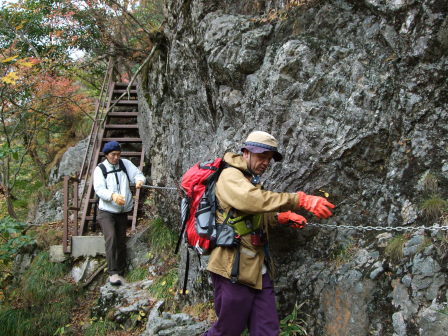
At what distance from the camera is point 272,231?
15.8 feet

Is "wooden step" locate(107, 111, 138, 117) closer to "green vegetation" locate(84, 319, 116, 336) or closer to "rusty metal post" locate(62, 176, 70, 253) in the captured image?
"rusty metal post" locate(62, 176, 70, 253)

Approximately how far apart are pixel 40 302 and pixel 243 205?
19.9 ft

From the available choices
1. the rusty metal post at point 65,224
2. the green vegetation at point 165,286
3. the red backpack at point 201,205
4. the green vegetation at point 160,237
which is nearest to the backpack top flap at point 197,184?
the red backpack at point 201,205

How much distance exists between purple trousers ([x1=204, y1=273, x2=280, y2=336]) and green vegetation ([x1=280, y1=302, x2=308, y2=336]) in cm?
78

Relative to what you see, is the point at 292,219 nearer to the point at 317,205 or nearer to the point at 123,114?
the point at 317,205

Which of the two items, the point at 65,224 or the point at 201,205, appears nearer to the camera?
the point at 201,205

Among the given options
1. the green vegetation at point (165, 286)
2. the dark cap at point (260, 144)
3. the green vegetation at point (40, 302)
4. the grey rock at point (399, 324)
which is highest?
the dark cap at point (260, 144)

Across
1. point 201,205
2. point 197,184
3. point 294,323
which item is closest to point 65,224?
point 197,184

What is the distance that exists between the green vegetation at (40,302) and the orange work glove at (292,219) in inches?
205

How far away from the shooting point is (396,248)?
148 inches

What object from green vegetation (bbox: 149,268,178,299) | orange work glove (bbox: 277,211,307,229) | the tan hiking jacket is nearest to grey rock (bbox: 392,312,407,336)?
orange work glove (bbox: 277,211,307,229)

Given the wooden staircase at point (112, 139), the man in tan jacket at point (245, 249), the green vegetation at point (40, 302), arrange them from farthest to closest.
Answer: the wooden staircase at point (112, 139), the green vegetation at point (40, 302), the man in tan jacket at point (245, 249)

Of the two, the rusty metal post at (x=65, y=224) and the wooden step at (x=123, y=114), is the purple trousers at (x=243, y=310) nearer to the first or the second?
the rusty metal post at (x=65, y=224)

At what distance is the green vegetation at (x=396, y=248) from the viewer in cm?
373
